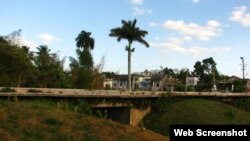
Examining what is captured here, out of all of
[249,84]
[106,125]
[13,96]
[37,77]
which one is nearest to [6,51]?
[37,77]

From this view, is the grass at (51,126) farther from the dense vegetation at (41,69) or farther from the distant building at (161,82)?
the distant building at (161,82)

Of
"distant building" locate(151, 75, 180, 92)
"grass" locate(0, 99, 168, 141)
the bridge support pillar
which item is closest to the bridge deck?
"grass" locate(0, 99, 168, 141)

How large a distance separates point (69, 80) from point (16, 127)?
165ft

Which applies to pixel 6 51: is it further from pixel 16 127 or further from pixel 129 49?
pixel 16 127

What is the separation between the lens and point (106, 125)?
3325 centimetres

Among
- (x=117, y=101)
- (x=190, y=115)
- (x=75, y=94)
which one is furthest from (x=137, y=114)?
(x=75, y=94)

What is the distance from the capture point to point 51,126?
96.2ft

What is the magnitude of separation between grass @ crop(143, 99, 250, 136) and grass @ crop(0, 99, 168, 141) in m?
12.9

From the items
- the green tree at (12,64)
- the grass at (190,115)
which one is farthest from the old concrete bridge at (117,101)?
the green tree at (12,64)

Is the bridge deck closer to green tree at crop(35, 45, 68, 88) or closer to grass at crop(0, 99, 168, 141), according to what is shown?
grass at crop(0, 99, 168, 141)

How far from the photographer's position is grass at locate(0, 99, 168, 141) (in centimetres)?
2720

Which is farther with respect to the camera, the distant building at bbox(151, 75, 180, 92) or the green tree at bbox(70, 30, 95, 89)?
the distant building at bbox(151, 75, 180, 92)

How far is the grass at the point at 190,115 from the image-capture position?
48938 millimetres

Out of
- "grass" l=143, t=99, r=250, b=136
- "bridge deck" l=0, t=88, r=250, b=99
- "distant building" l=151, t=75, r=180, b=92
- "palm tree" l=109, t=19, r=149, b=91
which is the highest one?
"palm tree" l=109, t=19, r=149, b=91
